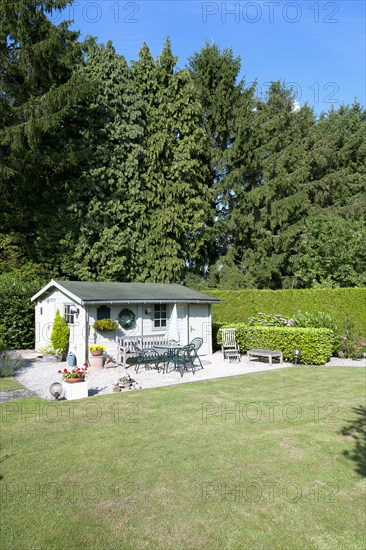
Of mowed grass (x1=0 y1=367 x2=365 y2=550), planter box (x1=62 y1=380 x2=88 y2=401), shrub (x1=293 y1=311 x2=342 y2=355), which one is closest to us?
mowed grass (x1=0 y1=367 x2=365 y2=550)

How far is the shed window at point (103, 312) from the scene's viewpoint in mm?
15518

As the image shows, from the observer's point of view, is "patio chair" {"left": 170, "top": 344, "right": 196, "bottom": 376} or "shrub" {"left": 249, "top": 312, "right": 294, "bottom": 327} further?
"shrub" {"left": 249, "top": 312, "right": 294, "bottom": 327}

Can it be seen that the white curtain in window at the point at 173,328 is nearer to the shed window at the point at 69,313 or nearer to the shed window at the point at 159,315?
the shed window at the point at 159,315

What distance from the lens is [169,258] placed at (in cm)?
2838

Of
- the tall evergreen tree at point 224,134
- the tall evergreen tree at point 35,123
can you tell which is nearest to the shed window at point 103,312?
the tall evergreen tree at point 35,123

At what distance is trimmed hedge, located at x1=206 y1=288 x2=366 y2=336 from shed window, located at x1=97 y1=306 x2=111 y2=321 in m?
8.14

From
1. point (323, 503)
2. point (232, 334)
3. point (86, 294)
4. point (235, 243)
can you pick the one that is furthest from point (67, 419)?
point (235, 243)

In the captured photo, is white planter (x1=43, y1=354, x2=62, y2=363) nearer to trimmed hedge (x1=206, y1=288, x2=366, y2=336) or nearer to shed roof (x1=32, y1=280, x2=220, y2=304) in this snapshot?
shed roof (x1=32, y1=280, x2=220, y2=304)

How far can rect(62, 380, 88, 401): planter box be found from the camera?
10250mm

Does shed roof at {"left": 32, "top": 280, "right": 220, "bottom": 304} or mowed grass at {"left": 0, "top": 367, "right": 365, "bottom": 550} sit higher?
shed roof at {"left": 32, "top": 280, "right": 220, "bottom": 304}

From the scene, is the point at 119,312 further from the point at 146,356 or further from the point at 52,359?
the point at 52,359

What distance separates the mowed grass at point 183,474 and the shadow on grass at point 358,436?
3 cm

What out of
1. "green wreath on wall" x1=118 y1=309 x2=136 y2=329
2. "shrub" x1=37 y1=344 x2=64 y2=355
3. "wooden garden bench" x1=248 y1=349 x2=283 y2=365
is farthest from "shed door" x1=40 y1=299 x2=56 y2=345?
"wooden garden bench" x1=248 y1=349 x2=283 y2=365

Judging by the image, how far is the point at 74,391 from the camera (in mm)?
10281
